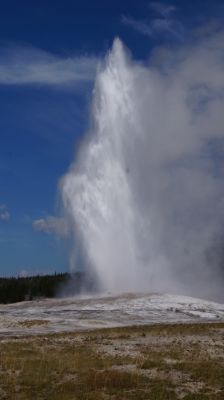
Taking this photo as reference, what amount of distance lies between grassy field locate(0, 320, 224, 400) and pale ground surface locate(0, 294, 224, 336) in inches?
380

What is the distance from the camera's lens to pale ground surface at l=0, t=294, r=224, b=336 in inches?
1730

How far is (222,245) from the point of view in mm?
145000

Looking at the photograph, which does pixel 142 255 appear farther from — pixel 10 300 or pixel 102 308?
pixel 10 300

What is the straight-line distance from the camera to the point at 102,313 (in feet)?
167

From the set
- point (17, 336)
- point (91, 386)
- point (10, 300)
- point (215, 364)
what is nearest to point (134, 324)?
point (17, 336)

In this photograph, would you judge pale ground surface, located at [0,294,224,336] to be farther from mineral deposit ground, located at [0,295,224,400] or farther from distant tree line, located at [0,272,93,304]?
distant tree line, located at [0,272,93,304]

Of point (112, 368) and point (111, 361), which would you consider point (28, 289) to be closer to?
point (111, 361)

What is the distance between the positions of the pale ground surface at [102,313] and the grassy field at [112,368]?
9.65 m

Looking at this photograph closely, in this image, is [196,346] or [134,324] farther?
[134,324]

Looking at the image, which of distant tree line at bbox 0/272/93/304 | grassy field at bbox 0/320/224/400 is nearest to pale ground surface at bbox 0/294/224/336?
grassy field at bbox 0/320/224/400

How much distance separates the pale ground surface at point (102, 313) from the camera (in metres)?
43.9

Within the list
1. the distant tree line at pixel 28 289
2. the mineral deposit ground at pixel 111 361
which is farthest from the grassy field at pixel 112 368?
the distant tree line at pixel 28 289

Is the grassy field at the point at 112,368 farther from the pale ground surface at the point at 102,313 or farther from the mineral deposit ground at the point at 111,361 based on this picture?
the pale ground surface at the point at 102,313

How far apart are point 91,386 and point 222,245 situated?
5038 inches
